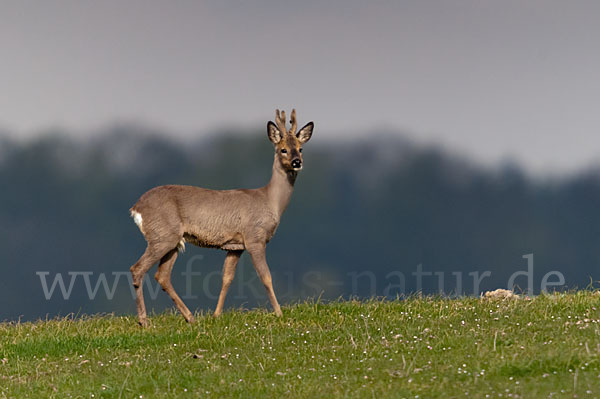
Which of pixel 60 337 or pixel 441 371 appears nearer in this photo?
pixel 441 371

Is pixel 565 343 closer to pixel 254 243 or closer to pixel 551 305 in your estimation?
pixel 551 305

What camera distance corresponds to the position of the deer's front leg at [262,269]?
46.5 ft

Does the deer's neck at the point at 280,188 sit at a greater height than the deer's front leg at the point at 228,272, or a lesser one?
greater

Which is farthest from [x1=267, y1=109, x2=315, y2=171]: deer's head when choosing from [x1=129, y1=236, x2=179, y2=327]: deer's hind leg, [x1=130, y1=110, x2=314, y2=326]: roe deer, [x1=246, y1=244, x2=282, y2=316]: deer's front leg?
[x1=129, y1=236, x2=179, y2=327]: deer's hind leg

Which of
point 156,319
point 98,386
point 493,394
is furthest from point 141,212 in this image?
point 493,394

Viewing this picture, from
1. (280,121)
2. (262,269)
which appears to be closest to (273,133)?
(280,121)

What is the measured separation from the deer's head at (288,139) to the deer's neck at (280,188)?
162 mm

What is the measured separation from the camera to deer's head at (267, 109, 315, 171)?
14414 mm

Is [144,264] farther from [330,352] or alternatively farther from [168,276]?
[330,352]

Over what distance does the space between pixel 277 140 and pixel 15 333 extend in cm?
675

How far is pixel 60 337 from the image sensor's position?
13359mm

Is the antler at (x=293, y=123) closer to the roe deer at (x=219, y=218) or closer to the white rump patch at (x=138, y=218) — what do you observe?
the roe deer at (x=219, y=218)

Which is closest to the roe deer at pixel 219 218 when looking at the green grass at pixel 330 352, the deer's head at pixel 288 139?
the deer's head at pixel 288 139

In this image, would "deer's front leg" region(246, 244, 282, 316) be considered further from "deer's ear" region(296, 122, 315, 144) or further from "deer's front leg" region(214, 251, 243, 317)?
"deer's ear" region(296, 122, 315, 144)
